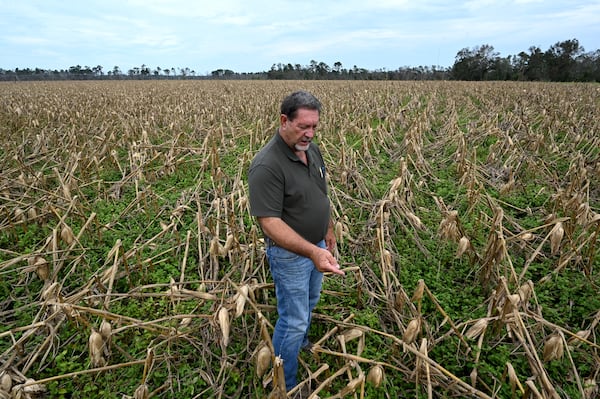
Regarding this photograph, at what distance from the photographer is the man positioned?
182cm

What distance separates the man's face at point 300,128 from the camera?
186 cm

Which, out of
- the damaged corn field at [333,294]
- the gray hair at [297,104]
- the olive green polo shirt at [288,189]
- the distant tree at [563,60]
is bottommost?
the damaged corn field at [333,294]

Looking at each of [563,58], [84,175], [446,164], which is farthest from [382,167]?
[563,58]

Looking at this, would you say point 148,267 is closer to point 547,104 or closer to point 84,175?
point 84,175

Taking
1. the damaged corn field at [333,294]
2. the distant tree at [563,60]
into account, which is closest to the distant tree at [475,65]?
the distant tree at [563,60]

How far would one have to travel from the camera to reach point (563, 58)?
39625mm

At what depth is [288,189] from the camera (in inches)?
74.2

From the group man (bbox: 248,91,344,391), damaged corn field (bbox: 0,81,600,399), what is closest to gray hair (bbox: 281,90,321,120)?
man (bbox: 248,91,344,391)

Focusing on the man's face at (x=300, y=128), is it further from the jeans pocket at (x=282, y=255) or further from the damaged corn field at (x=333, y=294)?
the damaged corn field at (x=333, y=294)

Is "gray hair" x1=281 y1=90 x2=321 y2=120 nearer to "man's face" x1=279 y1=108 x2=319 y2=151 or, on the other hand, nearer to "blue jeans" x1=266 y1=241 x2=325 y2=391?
"man's face" x1=279 y1=108 x2=319 y2=151

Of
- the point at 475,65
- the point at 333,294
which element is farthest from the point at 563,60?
the point at 333,294

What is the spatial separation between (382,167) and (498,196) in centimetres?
184

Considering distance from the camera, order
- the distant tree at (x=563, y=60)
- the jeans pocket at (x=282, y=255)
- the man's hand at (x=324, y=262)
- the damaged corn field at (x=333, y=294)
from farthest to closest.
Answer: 1. the distant tree at (x=563, y=60)
2. the damaged corn field at (x=333, y=294)
3. the jeans pocket at (x=282, y=255)
4. the man's hand at (x=324, y=262)

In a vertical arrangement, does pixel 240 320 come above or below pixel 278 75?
below
